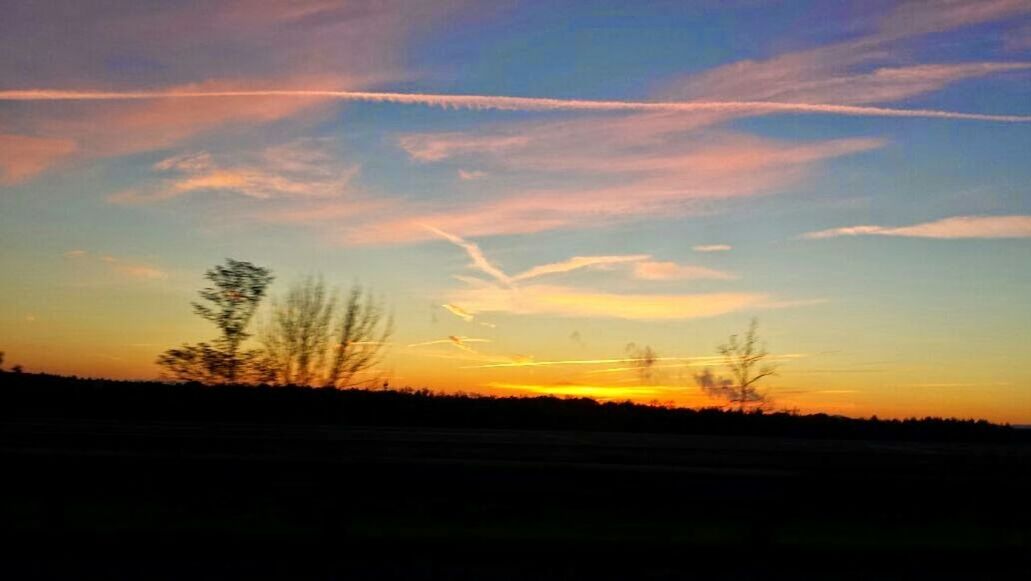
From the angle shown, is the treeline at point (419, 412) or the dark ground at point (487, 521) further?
the treeline at point (419, 412)

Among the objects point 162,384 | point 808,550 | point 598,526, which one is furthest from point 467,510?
point 162,384

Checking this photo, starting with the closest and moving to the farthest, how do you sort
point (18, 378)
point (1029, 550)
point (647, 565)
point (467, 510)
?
point (647, 565), point (1029, 550), point (467, 510), point (18, 378)

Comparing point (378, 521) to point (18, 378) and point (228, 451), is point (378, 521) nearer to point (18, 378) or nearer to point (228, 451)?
point (228, 451)

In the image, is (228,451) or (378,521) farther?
(228,451)

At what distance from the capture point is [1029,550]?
11844 millimetres

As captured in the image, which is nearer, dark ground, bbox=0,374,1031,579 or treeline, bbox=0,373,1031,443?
dark ground, bbox=0,374,1031,579

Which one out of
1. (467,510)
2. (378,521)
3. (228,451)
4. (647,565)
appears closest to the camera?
(647,565)

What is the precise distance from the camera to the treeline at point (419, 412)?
119 feet

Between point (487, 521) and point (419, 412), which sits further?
point (419, 412)

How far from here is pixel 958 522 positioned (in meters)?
14.3

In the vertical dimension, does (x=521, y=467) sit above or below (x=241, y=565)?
above

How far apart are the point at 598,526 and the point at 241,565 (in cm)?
522

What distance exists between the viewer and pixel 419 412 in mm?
41625

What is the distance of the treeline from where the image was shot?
119 ft
